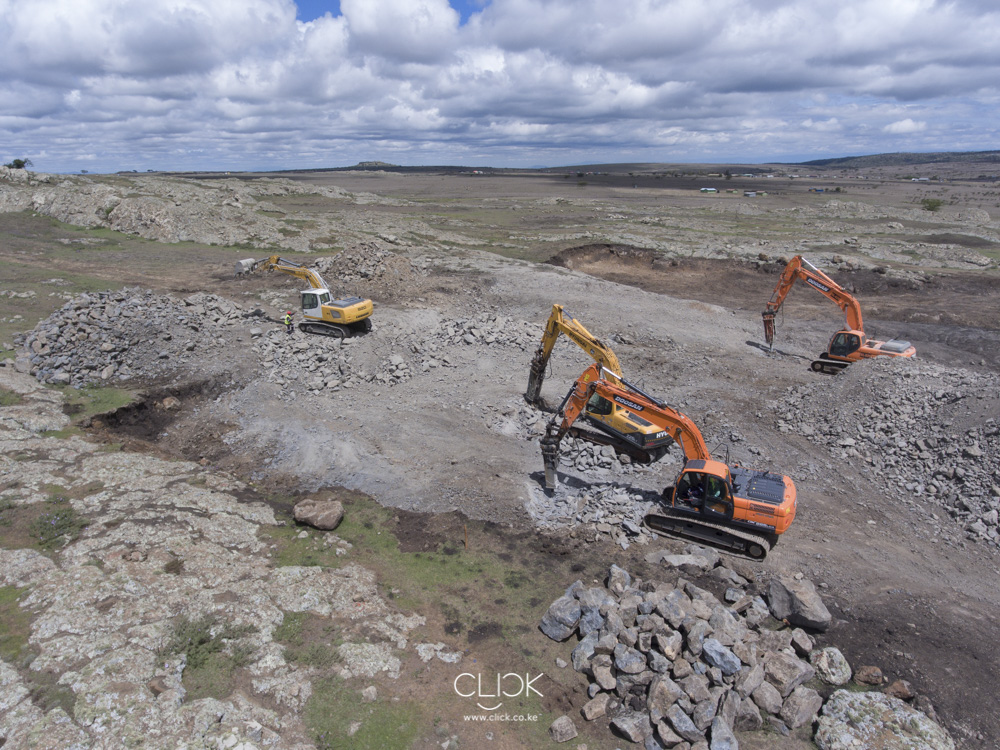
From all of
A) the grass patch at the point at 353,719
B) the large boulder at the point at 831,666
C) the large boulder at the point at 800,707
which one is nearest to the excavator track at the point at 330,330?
the grass patch at the point at 353,719

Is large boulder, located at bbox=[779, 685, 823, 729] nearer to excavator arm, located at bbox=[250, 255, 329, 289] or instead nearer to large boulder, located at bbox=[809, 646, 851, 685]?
large boulder, located at bbox=[809, 646, 851, 685]

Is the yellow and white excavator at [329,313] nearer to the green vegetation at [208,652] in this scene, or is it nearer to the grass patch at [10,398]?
the grass patch at [10,398]

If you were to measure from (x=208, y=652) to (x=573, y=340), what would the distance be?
12.0m

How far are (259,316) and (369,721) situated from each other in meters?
21.7

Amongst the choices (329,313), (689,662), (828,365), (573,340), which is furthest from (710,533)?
(329,313)

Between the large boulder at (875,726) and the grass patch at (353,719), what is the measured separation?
274 inches

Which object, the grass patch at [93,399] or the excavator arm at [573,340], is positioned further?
the grass patch at [93,399]

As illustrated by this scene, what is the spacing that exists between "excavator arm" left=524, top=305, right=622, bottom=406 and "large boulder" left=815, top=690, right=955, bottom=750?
8.36 metres

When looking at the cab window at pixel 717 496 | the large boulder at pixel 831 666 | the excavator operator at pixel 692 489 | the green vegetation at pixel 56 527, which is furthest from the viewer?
the excavator operator at pixel 692 489

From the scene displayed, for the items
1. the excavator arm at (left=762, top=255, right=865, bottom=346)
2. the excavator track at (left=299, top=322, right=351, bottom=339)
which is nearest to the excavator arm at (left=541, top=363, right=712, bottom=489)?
the excavator track at (left=299, top=322, right=351, bottom=339)

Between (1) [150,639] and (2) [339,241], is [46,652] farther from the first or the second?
(2) [339,241]

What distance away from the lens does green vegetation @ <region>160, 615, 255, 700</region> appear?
941 cm

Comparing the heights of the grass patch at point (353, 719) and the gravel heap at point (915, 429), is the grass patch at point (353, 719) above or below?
below

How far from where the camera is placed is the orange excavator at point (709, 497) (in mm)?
13422
